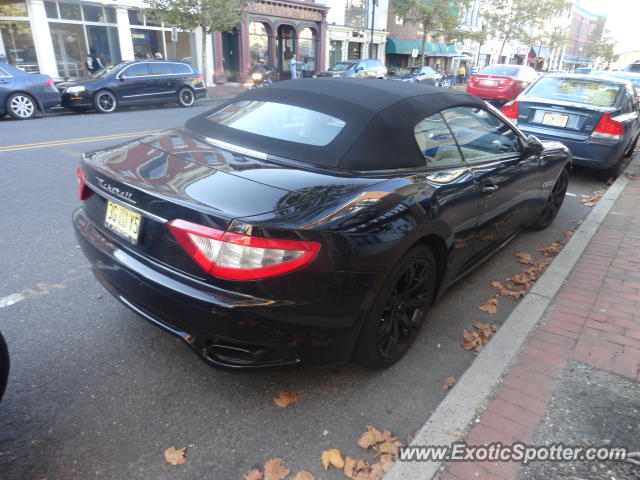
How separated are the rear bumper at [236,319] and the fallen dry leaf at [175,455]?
44 centimetres

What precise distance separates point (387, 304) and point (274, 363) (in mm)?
747

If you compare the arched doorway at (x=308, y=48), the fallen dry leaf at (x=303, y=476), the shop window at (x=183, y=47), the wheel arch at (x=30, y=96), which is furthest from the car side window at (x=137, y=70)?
the arched doorway at (x=308, y=48)

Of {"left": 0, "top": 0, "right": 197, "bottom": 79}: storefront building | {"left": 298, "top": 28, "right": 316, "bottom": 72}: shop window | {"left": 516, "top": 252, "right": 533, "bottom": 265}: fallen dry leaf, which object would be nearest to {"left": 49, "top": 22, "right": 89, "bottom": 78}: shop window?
{"left": 0, "top": 0, "right": 197, "bottom": 79}: storefront building

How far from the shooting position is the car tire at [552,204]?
5113mm

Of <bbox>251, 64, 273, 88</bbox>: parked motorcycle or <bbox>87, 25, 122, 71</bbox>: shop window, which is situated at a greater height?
<bbox>87, 25, 122, 71</bbox>: shop window

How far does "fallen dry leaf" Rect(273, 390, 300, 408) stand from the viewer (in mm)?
2490

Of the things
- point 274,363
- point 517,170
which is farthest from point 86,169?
point 517,170

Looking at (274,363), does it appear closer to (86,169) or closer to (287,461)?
(287,461)

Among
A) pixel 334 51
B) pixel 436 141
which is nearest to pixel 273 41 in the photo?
pixel 334 51

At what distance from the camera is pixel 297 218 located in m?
2.06

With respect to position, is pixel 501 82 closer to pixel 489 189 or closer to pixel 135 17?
pixel 489 189

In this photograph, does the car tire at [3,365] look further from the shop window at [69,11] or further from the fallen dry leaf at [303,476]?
the shop window at [69,11]

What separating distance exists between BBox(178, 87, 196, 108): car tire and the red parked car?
399 inches

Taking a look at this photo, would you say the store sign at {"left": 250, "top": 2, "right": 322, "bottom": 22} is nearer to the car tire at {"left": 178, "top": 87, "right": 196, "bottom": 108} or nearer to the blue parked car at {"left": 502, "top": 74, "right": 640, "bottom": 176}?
the car tire at {"left": 178, "top": 87, "right": 196, "bottom": 108}
